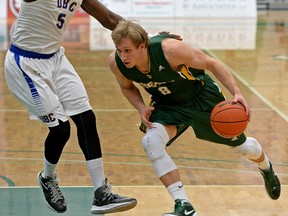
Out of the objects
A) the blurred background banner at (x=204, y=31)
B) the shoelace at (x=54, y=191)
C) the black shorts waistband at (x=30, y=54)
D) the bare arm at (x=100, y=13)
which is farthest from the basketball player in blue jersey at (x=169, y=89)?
the blurred background banner at (x=204, y=31)

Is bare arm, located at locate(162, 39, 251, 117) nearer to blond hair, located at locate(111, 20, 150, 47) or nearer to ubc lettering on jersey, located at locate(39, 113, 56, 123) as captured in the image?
blond hair, located at locate(111, 20, 150, 47)

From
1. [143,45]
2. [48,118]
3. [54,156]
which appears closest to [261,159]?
[143,45]

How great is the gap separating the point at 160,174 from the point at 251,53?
1015 centimetres

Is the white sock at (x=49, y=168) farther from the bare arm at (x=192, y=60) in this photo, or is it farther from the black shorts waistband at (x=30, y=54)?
the bare arm at (x=192, y=60)

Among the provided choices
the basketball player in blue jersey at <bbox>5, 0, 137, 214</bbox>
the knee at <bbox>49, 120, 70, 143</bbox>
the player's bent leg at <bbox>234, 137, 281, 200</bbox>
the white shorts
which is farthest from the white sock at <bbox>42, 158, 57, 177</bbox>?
the player's bent leg at <bbox>234, 137, 281, 200</bbox>

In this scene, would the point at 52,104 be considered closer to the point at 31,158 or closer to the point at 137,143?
the point at 31,158

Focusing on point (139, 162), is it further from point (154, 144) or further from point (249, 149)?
point (154, 144)

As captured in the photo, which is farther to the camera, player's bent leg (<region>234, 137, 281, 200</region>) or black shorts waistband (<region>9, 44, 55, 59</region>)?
player's bent leg (<region>234, 137, 281, 200</region>)

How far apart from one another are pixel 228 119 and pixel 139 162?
7.82ft

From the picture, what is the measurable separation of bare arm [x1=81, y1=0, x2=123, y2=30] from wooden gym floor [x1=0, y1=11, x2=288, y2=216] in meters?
1.49

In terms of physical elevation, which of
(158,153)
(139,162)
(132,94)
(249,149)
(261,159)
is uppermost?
(132,94)

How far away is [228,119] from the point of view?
5.75 m

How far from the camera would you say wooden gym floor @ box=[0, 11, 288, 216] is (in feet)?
21.3

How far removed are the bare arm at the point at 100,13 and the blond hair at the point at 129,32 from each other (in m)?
0.36
